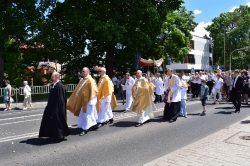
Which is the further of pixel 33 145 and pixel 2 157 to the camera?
pixel 33 145

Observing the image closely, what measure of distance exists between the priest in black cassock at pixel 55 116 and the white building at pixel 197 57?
56.1 m

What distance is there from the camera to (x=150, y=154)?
21.2 feet

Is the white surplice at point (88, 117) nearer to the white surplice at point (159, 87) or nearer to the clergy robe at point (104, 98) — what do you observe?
the clergy robe at point (104, 98)

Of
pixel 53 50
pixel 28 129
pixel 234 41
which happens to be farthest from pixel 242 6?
pixel 28 129

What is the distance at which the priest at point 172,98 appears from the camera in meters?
10.9

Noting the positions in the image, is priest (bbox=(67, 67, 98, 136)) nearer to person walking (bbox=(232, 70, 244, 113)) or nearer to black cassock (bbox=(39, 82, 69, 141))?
black cassock (bbox=(39, 82, 69, 141))

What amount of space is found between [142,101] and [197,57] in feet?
201

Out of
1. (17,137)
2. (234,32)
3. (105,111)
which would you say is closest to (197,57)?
(234,32)

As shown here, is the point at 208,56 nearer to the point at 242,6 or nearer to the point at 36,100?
the point at 242,6

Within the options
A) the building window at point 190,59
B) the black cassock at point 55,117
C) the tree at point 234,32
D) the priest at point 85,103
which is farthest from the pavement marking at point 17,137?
the tree at point 234,32

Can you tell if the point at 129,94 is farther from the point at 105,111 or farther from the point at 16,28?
the point at 16,28

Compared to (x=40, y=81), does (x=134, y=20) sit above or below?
above

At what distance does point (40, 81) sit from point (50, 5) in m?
6.16

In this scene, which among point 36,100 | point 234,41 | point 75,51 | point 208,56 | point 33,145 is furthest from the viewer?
point 208,56
